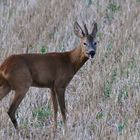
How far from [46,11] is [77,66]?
4.35 metres

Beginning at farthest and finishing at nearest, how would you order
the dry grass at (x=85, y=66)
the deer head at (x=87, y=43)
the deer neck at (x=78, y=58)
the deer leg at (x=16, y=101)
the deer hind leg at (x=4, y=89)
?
the deer neck at (x=78, y=58), the deer head at (x=87, y=43), the deer hind leg at (x=4, y=89), the deer leg at (x=16, y=101), the dry grass at (x=85, y=66)

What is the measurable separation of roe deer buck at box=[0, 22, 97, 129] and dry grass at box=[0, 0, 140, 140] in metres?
0.24

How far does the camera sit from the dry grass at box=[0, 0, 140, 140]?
26.3 feet

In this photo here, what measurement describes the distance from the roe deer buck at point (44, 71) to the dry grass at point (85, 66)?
242 mm

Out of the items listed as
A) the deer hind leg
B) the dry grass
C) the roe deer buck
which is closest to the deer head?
the roe deer buck

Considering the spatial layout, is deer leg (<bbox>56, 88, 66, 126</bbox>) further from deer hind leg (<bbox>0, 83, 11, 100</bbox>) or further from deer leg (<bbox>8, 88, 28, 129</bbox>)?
deer hind leg (<bbox>0, 83, 11, 100</bbox>)

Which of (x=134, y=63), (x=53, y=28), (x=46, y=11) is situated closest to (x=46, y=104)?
(x=134, y=63)

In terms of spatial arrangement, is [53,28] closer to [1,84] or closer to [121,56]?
[121,56]

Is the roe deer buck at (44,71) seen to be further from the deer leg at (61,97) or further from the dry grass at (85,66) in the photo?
the dry grass at (85,66)

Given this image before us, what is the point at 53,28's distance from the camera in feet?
40.8

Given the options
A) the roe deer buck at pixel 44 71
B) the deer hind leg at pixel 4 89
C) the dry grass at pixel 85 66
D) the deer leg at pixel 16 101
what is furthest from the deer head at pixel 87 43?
the deer hind leg at pixel 4 89

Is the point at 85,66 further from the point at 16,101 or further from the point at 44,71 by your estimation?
the point at 16,101

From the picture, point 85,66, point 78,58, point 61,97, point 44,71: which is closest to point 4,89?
point 44,71

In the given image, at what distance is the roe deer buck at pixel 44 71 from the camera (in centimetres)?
830
